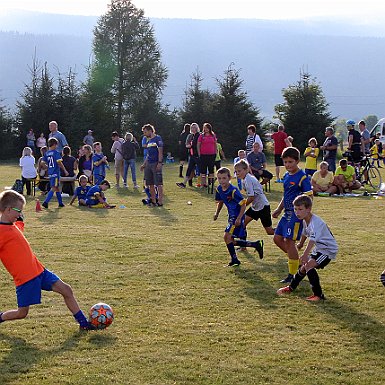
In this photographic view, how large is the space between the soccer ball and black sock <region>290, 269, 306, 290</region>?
2.39 meters

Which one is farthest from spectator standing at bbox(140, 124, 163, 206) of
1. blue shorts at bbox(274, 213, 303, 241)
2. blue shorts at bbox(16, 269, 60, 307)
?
blue shorts at bbox(16, 269, 60, 307)

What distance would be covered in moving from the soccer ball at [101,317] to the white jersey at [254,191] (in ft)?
12.8

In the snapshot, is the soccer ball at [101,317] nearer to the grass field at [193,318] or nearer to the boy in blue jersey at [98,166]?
the grass field at [193,318]

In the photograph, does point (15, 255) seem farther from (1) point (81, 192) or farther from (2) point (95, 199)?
(1) point (81, 192)

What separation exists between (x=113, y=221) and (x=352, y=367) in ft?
30.1

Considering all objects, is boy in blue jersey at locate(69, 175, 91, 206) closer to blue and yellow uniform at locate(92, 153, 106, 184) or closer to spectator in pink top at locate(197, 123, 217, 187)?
blue and yellow uniform at locate(92, 153, 106, 184)

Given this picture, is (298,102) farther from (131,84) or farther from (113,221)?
(113,221)

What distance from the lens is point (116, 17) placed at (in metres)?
50.8

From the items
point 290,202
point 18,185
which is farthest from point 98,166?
point 290,202

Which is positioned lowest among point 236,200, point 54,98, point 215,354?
point 215,354

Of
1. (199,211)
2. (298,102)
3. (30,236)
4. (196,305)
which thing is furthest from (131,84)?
(196,305)

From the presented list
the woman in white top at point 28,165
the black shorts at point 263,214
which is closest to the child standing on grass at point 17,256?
the black shorts at point 263,214

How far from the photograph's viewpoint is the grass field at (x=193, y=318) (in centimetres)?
575

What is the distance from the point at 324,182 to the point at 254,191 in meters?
9.18
